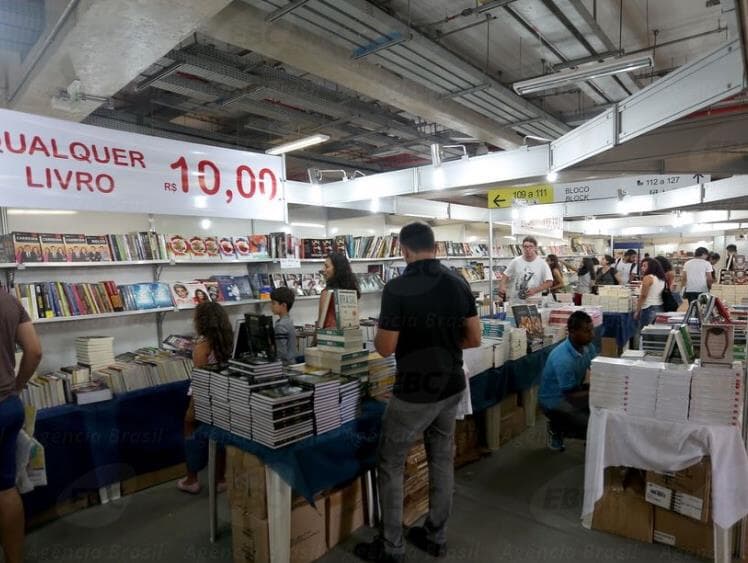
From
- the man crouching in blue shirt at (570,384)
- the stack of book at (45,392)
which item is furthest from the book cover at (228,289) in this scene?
the man crouching in blue shirt at (570,384)

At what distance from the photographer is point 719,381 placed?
2.26m

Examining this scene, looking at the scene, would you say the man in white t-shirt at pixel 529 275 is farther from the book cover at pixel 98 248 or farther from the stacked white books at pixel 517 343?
the book cover at pixel 98 248

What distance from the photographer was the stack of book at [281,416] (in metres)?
2.11

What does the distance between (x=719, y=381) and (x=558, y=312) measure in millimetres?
2630

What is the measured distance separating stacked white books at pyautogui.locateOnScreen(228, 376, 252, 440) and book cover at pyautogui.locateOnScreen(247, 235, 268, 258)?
2.43 metres

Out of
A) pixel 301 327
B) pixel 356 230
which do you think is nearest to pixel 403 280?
pixel 301 327

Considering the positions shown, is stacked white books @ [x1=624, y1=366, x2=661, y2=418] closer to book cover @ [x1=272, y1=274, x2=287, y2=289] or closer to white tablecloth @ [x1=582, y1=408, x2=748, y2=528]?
white tablecloth @ [x1=582, y1=408, x2=748, y2=528]

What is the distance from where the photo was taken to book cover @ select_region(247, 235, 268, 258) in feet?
15.1

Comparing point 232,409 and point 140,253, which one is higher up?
point 140,253

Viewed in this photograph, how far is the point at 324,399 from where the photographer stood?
2305 mm

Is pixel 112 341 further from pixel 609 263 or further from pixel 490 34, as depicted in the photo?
pixel 609 263

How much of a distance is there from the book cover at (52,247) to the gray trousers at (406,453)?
2.70 m

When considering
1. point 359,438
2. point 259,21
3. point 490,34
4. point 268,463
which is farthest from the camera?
point 490,34

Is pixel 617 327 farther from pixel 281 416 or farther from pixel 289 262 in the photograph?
pixel 281 416
